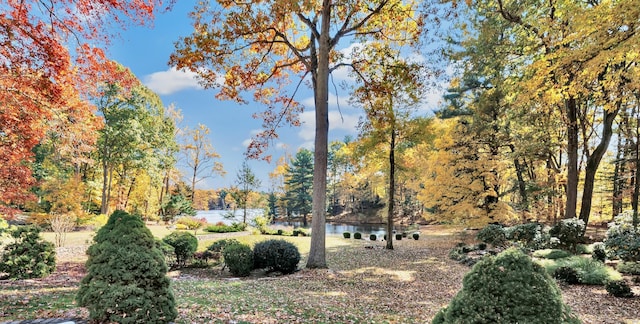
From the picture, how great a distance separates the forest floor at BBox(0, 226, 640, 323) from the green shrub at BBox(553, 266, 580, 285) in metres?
0.20

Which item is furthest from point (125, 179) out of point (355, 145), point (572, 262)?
point (572, 262)

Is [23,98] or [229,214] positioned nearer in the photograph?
[23,98]

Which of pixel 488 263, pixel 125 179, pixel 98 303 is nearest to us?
pixel 488 263

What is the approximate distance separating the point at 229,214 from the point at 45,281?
18.8 m

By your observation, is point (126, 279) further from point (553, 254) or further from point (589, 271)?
point (553, 254)

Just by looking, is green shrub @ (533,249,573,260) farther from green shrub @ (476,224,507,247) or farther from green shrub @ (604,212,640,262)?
green shrub @ (476,224,507,247)

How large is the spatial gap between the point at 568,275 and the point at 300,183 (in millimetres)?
35567

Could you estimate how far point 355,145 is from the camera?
14.1 meters

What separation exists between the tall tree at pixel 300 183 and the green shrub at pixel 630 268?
3465 centimetres

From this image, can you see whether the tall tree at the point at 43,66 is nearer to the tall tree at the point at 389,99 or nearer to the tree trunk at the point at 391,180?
the tall tree at the point at 389,99

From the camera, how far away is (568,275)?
23.9ft

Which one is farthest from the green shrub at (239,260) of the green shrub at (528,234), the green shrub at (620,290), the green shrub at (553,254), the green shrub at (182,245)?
the green shrub at (528,234)

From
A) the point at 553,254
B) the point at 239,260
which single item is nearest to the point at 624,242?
the point at 553,254

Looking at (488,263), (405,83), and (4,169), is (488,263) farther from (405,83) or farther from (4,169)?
(4,169)
